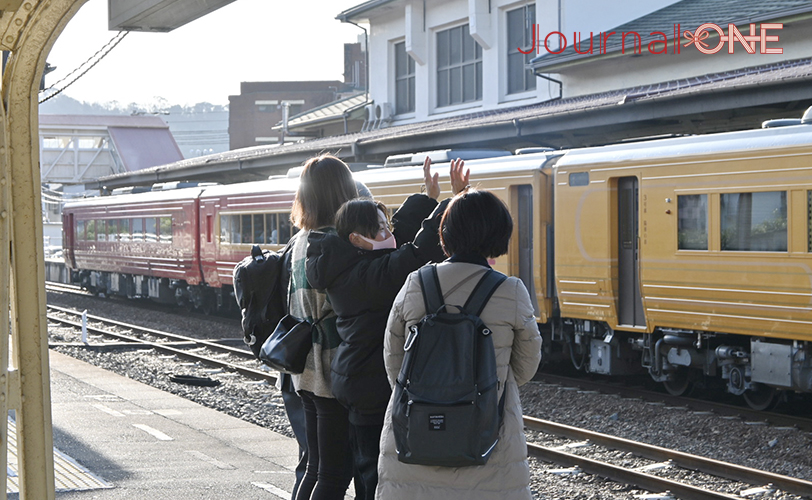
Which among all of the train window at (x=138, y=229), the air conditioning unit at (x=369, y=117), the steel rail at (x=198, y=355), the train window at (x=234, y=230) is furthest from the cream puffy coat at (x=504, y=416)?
the air conditioning unit at (x=369, y=117)

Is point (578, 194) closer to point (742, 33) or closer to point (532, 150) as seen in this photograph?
point (532, 150)

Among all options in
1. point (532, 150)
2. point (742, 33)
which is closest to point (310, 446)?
point (532, 150)

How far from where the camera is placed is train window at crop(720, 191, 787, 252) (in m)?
9.92

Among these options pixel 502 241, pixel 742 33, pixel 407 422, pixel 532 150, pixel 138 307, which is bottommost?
pixel 138 307

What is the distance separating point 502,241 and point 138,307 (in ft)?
82.5

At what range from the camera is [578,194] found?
1223 centimetres

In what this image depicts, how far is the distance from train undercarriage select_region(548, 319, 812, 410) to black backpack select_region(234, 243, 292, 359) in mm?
6733

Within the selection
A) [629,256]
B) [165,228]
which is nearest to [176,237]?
[165,228]

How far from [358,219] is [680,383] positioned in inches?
341

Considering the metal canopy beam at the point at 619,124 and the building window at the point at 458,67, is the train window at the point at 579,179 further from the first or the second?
the building window at the point at 458,67

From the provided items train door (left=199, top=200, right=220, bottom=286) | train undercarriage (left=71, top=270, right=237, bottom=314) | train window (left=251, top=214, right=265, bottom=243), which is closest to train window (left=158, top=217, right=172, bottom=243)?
train undercarriage (left=71, top=270, right=237, bottom=314)

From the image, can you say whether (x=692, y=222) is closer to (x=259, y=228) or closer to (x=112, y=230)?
(x=259, y=228)

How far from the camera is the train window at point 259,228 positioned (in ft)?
66.4

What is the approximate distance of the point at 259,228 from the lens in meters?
20.4
